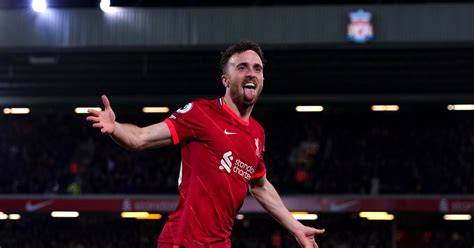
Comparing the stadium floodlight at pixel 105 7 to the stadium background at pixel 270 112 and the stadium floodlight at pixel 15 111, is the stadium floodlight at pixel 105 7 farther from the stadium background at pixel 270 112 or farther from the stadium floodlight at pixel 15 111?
the stadium floodlight at pixel 15 111

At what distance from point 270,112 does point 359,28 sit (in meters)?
6.79

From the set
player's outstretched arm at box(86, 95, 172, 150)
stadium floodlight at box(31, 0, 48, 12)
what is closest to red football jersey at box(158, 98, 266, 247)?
player's outstretched arm at box(86, 95, 172, 150)

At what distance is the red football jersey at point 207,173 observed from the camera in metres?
5.15

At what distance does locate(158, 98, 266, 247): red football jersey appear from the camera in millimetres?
5148

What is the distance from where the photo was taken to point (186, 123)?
16.8 feet

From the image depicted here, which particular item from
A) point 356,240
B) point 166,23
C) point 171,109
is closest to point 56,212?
point 171,109

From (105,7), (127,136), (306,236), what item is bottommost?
(306,236)

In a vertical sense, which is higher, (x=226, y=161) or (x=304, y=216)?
(x=226, y=161)

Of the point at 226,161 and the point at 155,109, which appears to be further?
the point at 155,109

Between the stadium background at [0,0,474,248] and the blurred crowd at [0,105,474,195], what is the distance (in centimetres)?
4

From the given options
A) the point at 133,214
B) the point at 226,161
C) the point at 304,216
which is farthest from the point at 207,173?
the point at 133,214

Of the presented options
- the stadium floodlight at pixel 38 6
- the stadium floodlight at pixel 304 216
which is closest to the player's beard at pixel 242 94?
the stadium floodlight at pixel 38 6

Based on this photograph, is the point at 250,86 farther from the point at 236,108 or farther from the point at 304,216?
the point at 304,216

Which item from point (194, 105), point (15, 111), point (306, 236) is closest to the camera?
point (194, 105)
